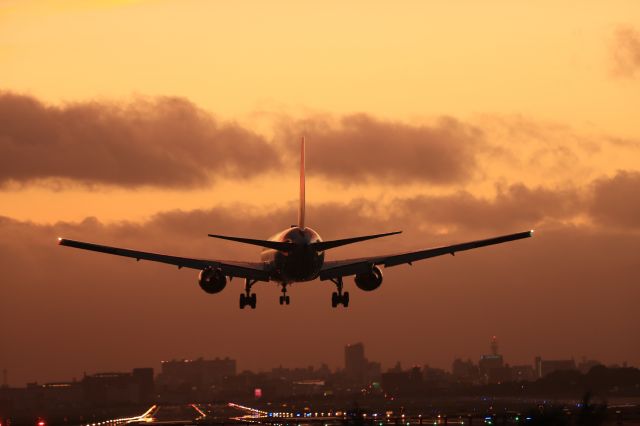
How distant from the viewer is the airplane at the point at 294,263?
296ft

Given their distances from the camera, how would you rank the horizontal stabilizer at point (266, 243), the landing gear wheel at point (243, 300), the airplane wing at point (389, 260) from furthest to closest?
the landing gear wheel at point (243, 300), the airplane wing at point (389, 260), the horizontal stabilizer at point (266, 243)

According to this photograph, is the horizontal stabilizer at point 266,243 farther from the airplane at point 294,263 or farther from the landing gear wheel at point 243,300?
the landing gear wheel at point 243,300

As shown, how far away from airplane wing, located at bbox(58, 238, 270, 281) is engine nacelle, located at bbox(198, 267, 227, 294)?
1057 mm

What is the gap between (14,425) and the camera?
12656cm

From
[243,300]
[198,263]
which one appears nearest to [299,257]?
[198,263]

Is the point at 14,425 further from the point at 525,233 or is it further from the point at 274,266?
the point at 525,233

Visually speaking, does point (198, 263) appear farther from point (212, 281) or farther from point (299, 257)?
point (299, 257)

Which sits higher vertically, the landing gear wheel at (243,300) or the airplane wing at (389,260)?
the airplane wing at (389,260)

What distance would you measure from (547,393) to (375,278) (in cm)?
9268

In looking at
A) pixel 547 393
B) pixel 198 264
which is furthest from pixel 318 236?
pixel 547 393

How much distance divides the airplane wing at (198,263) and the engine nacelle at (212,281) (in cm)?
106

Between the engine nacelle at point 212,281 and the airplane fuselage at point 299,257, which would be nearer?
the airplane fuselage at point 299,257

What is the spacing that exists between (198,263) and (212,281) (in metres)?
3.25

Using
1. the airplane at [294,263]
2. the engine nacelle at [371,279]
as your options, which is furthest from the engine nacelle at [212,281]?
the engine nacelle at [371,279]
